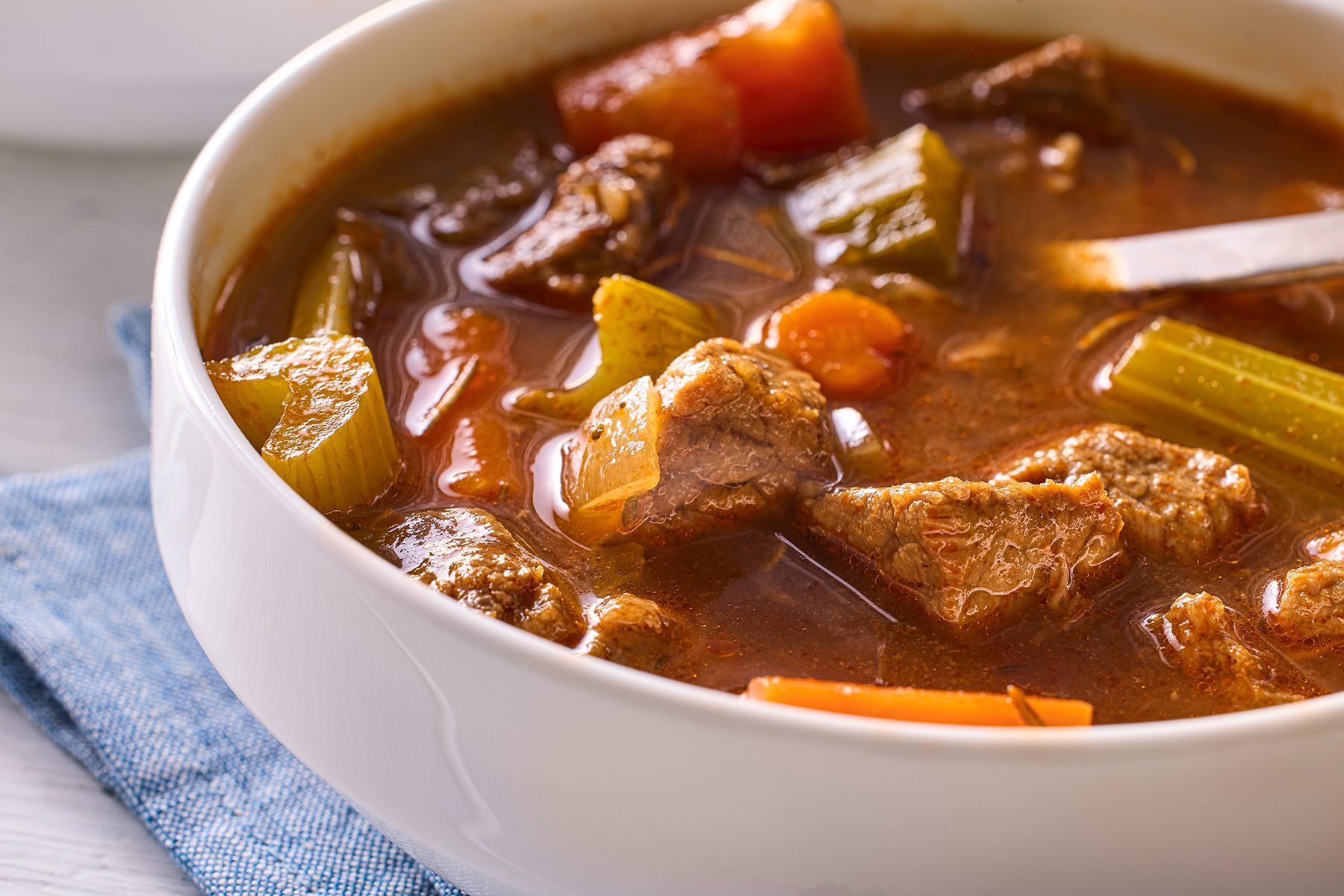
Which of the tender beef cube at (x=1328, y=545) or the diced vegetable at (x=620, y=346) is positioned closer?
the tender beef cube at (x=1328, y=545)

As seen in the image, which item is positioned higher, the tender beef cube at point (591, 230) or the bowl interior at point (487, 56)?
the bowl interior at point (487, 56)

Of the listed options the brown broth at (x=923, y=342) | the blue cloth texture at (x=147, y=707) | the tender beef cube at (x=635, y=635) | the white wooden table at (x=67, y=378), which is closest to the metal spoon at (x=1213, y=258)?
the brown broth at (x=923, y=342)

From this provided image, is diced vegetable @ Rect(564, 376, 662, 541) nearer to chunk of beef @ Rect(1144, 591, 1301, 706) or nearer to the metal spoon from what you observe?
chunk of beef @ Rect(1144, 591, 1301, 706)

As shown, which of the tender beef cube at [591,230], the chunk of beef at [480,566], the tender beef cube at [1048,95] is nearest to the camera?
the chunk of beef at [480,566]

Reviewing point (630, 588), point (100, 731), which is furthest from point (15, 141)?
point (630, 588)

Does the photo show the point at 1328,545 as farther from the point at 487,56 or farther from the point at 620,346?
the point at 487,56

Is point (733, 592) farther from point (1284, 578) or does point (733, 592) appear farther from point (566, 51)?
point (566, 51)

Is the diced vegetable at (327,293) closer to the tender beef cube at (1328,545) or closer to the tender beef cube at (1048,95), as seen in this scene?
the tender beef cube at (1048,95)

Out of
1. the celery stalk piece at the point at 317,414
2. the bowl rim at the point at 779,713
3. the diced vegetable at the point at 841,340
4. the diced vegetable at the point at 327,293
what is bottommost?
the diced vegetable at the point at 841,340

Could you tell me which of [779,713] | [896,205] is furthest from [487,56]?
[779,713]
